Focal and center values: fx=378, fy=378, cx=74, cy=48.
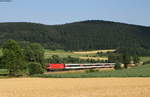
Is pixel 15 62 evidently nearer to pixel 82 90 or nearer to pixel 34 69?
pixel 34 69

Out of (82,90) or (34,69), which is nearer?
(82,90)

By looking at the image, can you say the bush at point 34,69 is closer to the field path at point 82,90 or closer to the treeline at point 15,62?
the treeline at point 15,62

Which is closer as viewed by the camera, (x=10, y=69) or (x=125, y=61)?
(x=10, y=69)

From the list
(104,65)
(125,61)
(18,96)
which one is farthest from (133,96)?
(125,61)

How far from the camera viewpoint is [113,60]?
16238cm

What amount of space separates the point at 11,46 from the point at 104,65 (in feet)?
144

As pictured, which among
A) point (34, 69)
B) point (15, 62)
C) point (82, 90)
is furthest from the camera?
point (34, 69)

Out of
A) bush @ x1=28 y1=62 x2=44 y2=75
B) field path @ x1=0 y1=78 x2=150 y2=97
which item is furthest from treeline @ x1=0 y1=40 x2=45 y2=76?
field path @ x1=0 y1=78 x2=150 y2=97

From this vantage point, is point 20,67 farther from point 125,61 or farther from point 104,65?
point 125,61

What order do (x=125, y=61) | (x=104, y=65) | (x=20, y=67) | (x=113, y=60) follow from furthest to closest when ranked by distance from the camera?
(x=113, y=60), (x=125, y=61), (x=104, y=65), (x=20, y=67)

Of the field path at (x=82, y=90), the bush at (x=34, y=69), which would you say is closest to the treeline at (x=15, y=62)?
the bush at (x=34, y=69)

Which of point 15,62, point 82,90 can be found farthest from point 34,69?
point 82,90

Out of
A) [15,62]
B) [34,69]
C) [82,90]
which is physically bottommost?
[34,69]

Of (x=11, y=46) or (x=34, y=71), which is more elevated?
(x=11, y=46)
